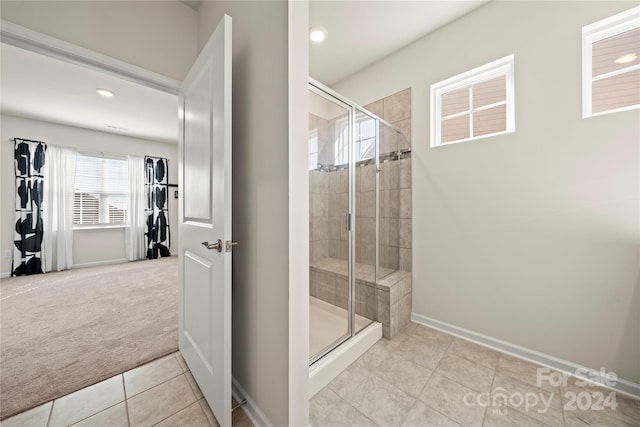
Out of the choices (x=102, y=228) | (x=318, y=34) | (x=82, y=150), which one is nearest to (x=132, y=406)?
(x=318, y=34)

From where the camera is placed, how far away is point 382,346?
184cm

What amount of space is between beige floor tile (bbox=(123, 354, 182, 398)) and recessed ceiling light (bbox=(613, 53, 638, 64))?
3475mm

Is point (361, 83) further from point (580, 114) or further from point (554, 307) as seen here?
point (554, 307)

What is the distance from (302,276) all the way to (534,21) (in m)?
2.37

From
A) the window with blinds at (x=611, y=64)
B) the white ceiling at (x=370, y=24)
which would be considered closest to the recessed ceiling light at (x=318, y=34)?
the white ceiling at (x=370, y=24)

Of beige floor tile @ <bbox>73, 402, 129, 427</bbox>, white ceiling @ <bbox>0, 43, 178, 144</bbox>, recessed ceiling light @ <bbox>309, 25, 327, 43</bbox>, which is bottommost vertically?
beige floor tile @ <bbox>73, 402, 129, 427</bbox>

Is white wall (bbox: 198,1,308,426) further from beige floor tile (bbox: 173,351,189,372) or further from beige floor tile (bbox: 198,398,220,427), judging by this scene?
beige floor tile (bbox: 173,351,189,372)

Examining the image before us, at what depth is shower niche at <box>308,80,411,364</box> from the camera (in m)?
1.93

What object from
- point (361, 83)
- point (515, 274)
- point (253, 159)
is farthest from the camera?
point (361, 83)

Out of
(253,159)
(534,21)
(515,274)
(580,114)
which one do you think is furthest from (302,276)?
(534,21)

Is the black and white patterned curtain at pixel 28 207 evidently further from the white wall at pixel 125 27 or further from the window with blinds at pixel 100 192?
the white wall at pixel 125 27

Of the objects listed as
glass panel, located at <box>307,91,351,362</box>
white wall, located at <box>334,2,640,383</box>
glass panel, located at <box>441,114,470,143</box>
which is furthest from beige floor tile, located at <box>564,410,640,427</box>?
glass panel, located at <box>441,114,470,143</box>

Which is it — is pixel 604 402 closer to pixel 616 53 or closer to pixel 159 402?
pixel 616 53

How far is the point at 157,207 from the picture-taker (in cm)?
486
